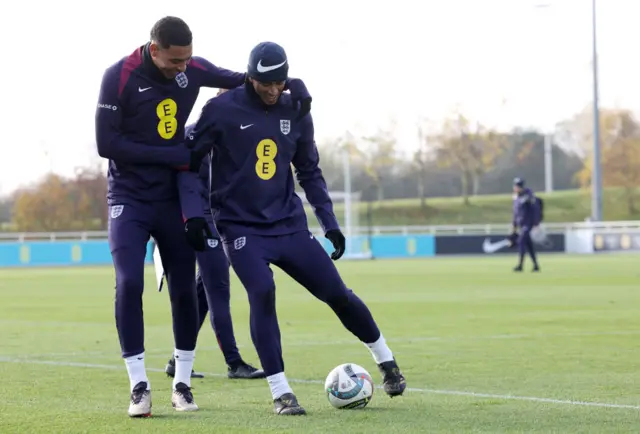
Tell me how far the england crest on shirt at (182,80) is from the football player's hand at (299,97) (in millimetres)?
594

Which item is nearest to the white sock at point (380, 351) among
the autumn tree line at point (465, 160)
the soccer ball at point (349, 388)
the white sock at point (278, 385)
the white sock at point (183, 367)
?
the soccer ball at point (349, 388)

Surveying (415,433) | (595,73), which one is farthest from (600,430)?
(595,73)

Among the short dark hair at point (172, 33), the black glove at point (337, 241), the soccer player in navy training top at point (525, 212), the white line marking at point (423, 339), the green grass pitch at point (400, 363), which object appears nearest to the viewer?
the green grass pitch at point (400, 363)

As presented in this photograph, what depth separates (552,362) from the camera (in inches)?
402

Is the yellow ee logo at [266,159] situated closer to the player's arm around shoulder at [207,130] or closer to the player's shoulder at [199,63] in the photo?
the player's arm around shoulder at [207,130]

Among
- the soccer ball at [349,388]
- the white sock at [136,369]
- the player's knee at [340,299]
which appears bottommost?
the soccer ball at [349,388]

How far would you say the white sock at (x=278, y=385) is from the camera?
738 cm

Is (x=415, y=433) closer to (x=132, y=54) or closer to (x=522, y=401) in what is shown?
(x=522, y=401)

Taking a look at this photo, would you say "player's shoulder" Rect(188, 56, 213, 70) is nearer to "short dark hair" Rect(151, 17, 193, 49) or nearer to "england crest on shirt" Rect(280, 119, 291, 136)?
"short dark hair" Rect(151, 17, 193, 49)

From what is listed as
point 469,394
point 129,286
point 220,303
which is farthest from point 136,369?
point 220,303

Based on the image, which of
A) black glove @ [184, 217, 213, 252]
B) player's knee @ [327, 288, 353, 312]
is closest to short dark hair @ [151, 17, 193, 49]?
black glove @ [184, 217, 213, 252]

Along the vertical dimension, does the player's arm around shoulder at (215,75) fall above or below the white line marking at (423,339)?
above

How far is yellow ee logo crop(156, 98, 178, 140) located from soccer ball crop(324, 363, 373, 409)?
1.71 metres

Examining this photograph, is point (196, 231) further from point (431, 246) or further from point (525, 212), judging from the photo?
point (431, 246)
